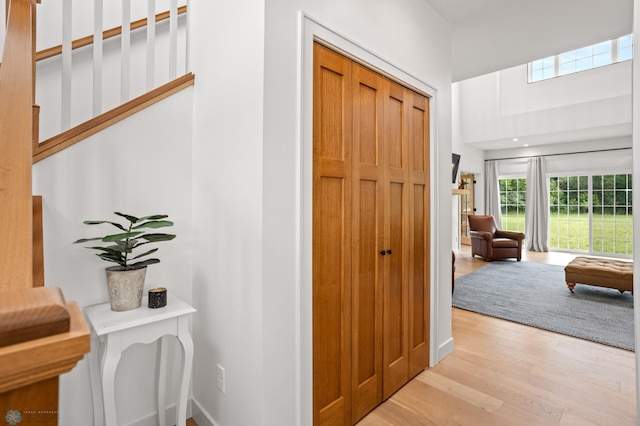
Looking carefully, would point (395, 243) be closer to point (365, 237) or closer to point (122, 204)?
point (365, 237)

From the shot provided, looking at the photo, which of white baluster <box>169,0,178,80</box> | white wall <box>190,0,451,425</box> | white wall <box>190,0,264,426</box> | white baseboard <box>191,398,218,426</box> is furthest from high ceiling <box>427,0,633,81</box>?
white baseboard <box>191,398,218,426</box>

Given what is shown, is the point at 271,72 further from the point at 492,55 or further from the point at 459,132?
the point at 459,132

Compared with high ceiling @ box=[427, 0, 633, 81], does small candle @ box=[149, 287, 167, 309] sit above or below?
below

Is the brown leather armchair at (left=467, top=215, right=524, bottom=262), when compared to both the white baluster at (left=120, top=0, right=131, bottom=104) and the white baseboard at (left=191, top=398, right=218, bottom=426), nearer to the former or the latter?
the white baseboard at (left=191, top=398, right=218, bottom=426)

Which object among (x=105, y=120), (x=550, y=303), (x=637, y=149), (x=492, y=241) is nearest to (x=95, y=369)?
(x=105, y=120)

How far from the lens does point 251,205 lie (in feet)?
4.83

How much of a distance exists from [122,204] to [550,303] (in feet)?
15.0

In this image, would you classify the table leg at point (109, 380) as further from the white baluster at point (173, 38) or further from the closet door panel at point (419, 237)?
the closet door panel at point (419, 237)

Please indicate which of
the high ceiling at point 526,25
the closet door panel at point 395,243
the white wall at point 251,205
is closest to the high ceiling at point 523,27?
the high ceiling at point 526,25

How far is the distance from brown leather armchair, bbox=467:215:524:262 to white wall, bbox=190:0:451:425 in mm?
5895

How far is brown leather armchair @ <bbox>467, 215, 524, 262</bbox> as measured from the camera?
6.53 metres

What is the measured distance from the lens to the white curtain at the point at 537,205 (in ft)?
25.5

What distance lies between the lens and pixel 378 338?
2.00m

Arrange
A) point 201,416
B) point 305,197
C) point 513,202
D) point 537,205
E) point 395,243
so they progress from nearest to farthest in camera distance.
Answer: point 305,197
point 201,416
point 395,243
point 537,205
point 513,202
